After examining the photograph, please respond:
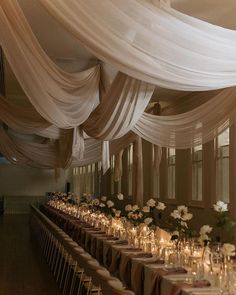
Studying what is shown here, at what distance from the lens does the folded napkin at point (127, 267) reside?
6.07 metres

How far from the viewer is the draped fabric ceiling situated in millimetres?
3381

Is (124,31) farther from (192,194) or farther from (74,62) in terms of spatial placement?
(192,194)

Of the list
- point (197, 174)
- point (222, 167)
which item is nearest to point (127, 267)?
point (222, 167)

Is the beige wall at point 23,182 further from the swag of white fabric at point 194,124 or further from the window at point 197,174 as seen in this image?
the swag of white fabric at point 194,124

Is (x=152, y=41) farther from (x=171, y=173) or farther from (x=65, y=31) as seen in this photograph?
(x=171, y=173)

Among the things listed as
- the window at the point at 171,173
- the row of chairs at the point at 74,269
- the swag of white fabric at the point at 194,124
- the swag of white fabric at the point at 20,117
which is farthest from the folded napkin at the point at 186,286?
the window at the point at 171,173

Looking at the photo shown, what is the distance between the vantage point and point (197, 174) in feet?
42.6

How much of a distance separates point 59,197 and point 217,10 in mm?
14040

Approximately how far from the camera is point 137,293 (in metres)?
5.57

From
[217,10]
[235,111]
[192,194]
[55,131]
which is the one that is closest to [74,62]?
[55,131]

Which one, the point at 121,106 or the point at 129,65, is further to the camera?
the point at 121,106

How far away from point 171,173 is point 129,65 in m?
11.7

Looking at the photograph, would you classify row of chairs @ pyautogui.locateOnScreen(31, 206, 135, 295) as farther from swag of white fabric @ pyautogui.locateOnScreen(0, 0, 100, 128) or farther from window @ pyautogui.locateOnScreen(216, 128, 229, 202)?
window @ pyautogui.locateOnScreen(216, 128, 229, 202)

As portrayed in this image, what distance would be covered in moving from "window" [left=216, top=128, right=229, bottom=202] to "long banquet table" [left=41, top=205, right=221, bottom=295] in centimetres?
338
